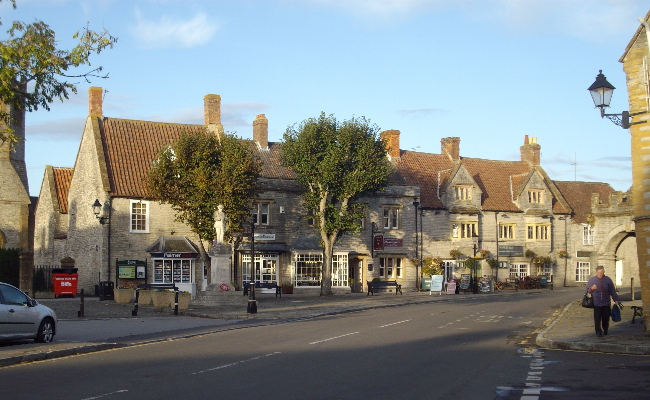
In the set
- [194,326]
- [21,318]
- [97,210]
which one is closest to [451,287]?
[97,210]

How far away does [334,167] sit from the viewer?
3953cm

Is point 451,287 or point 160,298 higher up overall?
point 160,298

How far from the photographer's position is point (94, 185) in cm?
4106

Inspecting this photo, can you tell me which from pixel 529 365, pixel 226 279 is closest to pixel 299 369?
pixel 529 365

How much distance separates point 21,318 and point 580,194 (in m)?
53.9

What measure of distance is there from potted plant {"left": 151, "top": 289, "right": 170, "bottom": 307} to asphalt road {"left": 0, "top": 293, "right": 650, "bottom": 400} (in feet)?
37.4

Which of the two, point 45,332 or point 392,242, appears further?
point 392,242

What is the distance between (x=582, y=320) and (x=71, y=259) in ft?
98.7

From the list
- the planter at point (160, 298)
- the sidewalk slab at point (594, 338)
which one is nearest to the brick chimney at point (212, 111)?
the planter at point (160, 298)

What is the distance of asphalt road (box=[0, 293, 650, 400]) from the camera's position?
9750 mm

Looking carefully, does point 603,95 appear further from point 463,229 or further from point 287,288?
point 463,229

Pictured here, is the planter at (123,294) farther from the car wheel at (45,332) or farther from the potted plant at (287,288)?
the car wheel at (45,332)

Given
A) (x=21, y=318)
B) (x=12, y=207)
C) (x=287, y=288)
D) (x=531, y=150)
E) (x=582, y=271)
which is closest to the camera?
(x=21, y=318)

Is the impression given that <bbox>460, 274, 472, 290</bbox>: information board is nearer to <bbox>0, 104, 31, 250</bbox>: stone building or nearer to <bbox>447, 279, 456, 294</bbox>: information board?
<bbox>447, 279, 456, 294</bbox>: information board
